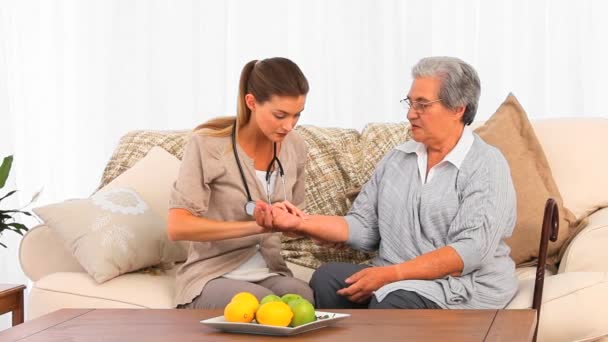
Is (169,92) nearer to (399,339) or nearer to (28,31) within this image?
(28,31)

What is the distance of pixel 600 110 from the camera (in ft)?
14.3

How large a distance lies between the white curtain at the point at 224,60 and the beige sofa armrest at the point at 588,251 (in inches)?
51.5

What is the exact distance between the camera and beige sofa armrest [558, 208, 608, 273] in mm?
3062

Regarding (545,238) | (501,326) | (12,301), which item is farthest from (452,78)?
(12,301)

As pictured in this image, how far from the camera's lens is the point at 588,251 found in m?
3.09

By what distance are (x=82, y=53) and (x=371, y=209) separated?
2.36 metres

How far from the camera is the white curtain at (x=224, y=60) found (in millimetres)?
4375

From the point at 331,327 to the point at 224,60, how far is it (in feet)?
8.87

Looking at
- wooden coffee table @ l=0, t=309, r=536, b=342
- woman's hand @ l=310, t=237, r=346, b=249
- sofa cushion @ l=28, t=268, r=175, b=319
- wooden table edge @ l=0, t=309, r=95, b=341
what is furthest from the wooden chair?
wooden table edge @ l=0, t=309, r=95, b=341

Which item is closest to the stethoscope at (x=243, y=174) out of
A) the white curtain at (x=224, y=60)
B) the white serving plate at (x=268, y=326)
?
the white serving plate at (x=268, y=326)

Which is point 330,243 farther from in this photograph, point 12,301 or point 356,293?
point 12,301

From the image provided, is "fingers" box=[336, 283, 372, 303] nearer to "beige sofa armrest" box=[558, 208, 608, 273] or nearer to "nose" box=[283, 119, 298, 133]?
"nose" box=[283, 119, 298, 133]

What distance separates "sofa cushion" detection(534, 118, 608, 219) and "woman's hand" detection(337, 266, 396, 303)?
92 cm

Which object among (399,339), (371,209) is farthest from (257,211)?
(399,339)
